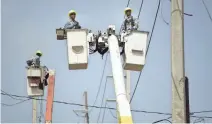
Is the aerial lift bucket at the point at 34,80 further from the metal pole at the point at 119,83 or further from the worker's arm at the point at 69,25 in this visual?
the metal pole at the point at 119,83

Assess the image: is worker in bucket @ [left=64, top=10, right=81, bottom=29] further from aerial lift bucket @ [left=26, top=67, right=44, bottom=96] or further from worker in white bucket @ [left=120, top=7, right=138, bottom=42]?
aerial lift bucket @ [left=26, top=67, right=44, bottom=96]

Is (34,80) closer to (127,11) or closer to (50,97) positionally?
(50,97)

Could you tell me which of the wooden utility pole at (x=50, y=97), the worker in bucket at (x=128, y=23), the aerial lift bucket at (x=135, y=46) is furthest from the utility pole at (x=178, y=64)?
the wooden utility pole at (x=50, y=97)

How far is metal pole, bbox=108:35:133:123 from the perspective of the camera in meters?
6.40

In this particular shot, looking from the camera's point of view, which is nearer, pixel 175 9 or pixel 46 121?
pixel 175 9

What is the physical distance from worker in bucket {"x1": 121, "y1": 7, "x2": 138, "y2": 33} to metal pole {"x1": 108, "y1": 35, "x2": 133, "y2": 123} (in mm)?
679

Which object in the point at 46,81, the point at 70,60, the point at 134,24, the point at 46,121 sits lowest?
the point at 46,121

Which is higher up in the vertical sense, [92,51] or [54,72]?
[92,51]

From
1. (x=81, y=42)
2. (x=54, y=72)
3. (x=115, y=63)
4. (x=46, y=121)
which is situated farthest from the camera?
(x=54, y=72)

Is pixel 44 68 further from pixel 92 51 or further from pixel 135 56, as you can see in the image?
pixel 135 56

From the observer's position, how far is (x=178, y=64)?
260 inches

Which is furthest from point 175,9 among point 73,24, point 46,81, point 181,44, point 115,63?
point 46,81

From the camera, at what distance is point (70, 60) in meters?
8.49

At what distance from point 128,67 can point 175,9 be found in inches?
84.9
